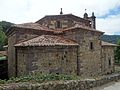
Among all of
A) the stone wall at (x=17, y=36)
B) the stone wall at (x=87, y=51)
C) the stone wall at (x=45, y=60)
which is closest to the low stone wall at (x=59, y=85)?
the stone wall at (x=45, y=60)

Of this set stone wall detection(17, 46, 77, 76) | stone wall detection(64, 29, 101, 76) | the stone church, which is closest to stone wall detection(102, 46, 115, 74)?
the stone church

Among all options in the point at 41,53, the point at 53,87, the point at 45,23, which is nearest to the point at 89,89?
the point at 53,87

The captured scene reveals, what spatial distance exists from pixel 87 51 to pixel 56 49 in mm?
4779

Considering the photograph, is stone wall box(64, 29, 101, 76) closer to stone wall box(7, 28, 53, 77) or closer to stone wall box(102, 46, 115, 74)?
stone wall box(102, 46, 115, 74)

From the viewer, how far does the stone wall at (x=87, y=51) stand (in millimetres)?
20547

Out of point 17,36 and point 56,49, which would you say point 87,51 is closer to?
point 56,49

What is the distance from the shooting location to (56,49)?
17.8 meters

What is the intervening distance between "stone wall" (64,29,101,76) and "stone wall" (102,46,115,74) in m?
2.16

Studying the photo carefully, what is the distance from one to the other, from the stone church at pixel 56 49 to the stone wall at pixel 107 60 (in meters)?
0.12

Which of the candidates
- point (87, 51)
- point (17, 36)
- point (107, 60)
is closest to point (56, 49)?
point (17, 36)

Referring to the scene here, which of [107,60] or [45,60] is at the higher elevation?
[45,60]

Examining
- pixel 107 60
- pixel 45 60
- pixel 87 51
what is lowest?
pixel 107 60

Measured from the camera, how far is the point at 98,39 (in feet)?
77.8

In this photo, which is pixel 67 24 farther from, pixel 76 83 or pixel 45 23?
pixel 76 83
